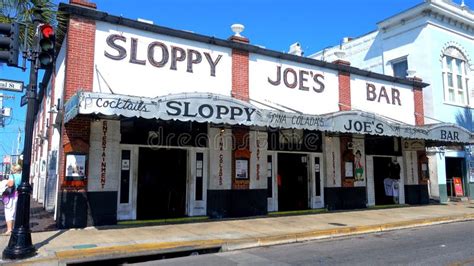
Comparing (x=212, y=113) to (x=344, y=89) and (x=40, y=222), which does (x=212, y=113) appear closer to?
(x=40, y=222)

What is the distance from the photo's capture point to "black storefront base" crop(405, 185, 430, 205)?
18672 millimetres

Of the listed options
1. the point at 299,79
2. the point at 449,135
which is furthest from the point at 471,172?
the point at 299,79

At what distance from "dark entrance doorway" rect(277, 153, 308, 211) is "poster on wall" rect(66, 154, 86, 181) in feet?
22.8

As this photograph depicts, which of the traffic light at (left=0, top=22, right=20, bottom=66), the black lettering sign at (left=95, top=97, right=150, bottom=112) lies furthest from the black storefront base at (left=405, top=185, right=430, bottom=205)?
the traffic light at (left=0, top=22, right=20, bottom=66)

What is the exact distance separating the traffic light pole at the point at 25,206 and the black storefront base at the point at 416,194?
15.7 metres

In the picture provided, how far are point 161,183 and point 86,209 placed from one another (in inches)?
97.6

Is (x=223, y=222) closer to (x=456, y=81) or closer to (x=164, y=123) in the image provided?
(x=164, y=123)

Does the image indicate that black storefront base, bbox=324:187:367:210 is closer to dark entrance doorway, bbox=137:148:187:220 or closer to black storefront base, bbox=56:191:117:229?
dark entrance doorway, bbox=137:148:187:220

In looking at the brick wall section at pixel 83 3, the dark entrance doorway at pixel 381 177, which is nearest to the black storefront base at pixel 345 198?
the dark entrance doorway at pixel 381 177

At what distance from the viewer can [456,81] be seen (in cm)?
2272

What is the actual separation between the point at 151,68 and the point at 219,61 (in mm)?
2407

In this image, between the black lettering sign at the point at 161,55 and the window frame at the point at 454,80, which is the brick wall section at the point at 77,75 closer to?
the black lettering sign at the point at 161,55

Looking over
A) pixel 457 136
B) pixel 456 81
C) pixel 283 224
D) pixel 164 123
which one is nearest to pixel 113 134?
pixel 164 123

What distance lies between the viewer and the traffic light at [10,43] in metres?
8.26
